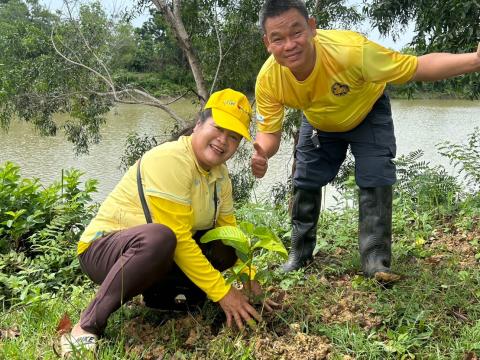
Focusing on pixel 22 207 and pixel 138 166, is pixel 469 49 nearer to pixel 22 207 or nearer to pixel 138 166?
pixel 138 166

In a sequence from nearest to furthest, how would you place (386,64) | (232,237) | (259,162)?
(232,237) → (386,64) → (259,162)

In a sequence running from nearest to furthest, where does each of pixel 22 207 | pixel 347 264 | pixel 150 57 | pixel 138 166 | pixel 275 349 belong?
1. pixel 275 349
2. pixel 138 166
3. pixel 347 264
4. pixel 22 207
5. pixel 150 57

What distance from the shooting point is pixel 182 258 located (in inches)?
77.7

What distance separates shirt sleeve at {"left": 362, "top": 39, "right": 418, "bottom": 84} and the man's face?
0.25 meters

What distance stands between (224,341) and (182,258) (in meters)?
0.37

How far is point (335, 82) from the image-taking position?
2342 mm

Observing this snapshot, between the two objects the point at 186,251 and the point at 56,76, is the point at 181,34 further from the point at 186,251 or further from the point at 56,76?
the point at 186,251

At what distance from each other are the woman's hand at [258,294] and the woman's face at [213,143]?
569 mm

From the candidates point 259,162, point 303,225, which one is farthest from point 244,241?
point 303,225

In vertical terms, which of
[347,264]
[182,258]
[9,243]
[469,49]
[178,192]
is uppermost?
[469,49]

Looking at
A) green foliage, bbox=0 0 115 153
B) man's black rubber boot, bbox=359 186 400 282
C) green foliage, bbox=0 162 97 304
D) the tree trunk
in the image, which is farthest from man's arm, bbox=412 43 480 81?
green foliage, bbox=0 0 115 153

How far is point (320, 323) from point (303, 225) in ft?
2.76

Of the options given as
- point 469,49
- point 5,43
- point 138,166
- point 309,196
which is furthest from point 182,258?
point 5,43

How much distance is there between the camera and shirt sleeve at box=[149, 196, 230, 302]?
6.44 feet
